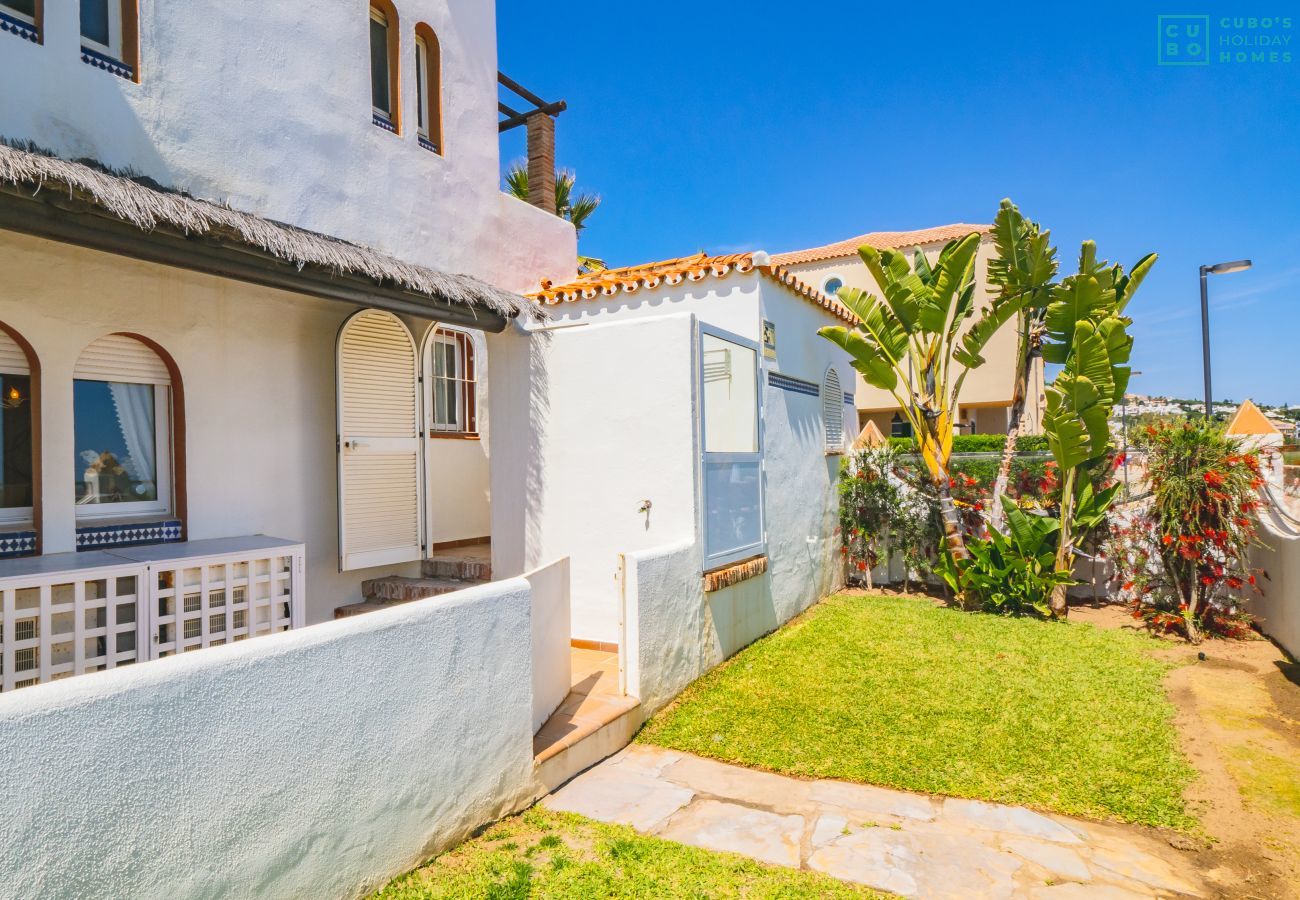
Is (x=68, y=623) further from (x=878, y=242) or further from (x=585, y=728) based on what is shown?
(x=878, y=242)

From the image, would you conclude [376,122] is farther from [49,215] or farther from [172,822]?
[172,822]

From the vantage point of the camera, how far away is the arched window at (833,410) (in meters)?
11.0

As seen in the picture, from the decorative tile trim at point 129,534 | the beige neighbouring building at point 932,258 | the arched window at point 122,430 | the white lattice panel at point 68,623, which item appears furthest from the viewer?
the beige neighbouring building at point 932,258

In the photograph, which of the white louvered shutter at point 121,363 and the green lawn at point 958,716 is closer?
the green lawn at point 958,716

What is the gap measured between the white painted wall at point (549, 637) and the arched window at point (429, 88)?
20.0ft

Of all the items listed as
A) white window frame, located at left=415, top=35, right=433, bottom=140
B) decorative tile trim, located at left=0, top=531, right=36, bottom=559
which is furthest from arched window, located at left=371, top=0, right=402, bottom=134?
decorative tile trim, located at left=0, top=531, right=36, bottom=559

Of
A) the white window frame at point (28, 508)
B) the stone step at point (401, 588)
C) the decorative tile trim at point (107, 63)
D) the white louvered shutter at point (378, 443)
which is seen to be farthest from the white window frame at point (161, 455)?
the decorative tile trim at point (107, 63)

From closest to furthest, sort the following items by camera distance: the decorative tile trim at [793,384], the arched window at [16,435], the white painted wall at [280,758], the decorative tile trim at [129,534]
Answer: the white painted wall at [280,758] < the arched window at [16,435] < the decorative tile trim at [129,534] < the decorative tile trim at [793,384]

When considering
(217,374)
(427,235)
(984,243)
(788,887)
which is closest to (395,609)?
(788,887)

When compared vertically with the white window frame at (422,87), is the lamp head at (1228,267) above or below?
below

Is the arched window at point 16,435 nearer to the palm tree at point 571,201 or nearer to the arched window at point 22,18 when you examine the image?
the arched window at point 22,18

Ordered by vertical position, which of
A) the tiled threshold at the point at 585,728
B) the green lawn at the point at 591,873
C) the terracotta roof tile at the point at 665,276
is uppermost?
the terracotta roof tile at the point at 665,276

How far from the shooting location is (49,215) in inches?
169

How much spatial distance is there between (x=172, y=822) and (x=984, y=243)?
30.1 m
